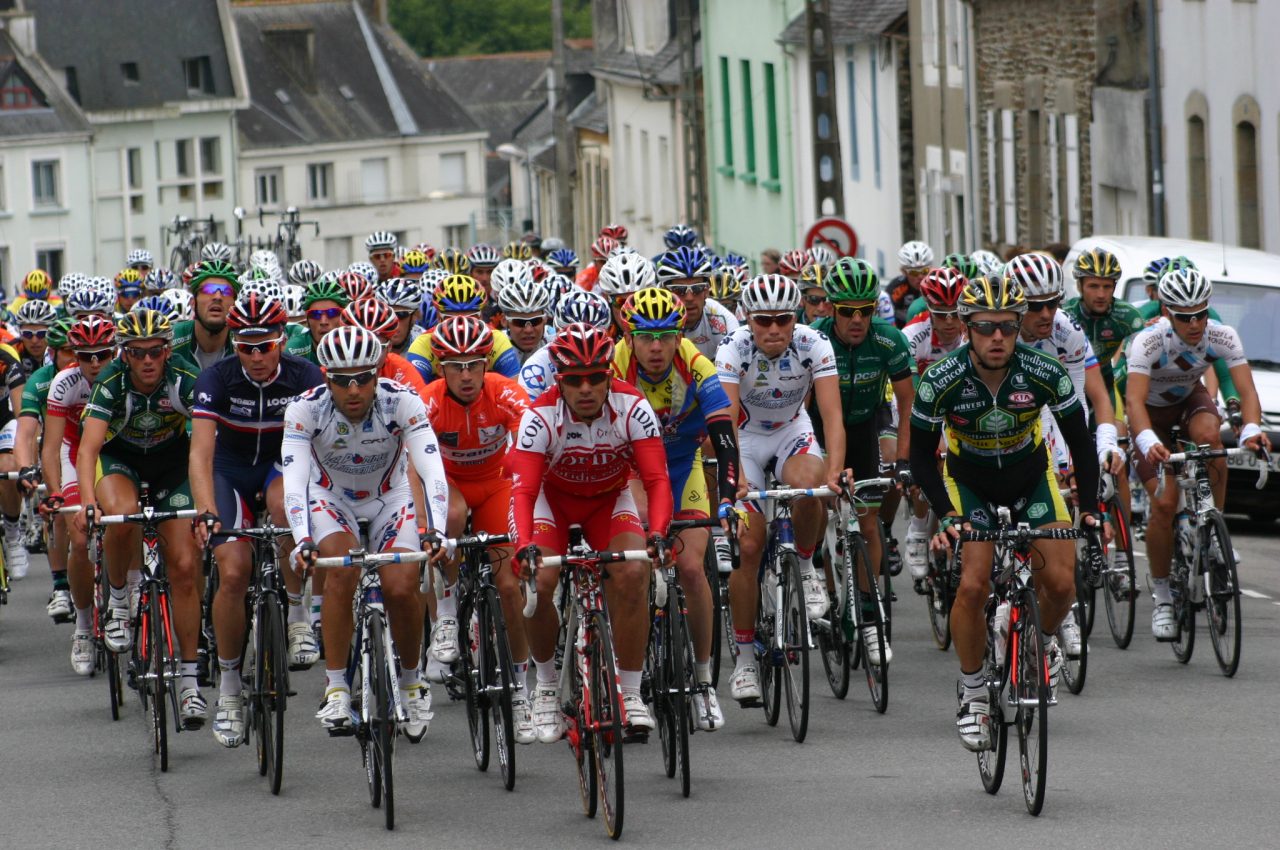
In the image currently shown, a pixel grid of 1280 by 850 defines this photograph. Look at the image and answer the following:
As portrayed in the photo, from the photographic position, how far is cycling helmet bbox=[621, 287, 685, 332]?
1034cm

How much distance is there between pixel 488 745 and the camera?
1042cm

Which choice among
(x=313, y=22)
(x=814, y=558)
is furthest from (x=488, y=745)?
(x=313, y=22)

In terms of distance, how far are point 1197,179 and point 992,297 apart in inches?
905

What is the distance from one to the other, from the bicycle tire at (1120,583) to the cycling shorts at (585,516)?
4.07 metres

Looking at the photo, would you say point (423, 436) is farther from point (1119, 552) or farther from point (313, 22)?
point (313, 22)

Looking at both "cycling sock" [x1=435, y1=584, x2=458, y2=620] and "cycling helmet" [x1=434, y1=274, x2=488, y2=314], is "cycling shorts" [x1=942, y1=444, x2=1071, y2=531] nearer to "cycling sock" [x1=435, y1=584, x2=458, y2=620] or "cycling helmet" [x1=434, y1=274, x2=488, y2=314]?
"cycling sock" [x1=435, y1=584, x2=458, y2=620]

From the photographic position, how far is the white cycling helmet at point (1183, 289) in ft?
41.9

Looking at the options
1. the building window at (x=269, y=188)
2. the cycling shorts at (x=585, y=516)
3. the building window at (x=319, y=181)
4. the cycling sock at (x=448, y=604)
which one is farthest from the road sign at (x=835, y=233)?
the building window at (x=319, y=181)

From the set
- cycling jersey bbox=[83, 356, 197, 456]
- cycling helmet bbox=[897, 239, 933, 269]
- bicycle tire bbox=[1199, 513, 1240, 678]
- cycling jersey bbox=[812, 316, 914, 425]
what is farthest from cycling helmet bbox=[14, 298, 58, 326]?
bicycle tire bbox=[1199, 513, 1240, 678]

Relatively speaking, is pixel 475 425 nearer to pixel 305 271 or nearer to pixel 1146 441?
pixel 1146 441

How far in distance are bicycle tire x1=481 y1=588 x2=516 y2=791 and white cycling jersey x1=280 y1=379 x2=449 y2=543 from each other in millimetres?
595

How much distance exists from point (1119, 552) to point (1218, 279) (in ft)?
21.9

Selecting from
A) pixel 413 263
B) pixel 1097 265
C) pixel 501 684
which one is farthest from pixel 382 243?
pixel 501 684

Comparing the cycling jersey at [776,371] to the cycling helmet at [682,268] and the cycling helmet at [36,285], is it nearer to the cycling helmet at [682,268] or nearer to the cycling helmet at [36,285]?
the cycling helmet at [682,268]
